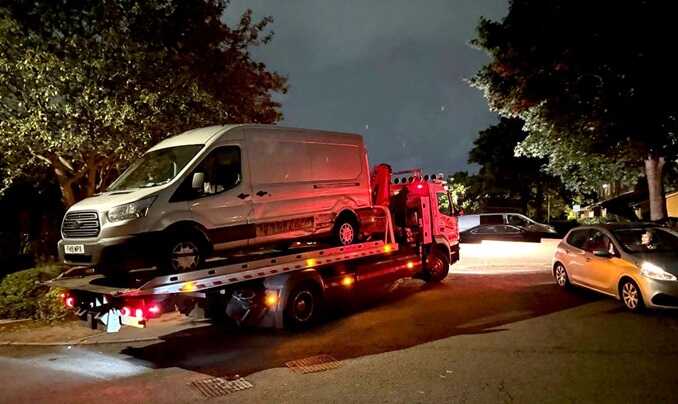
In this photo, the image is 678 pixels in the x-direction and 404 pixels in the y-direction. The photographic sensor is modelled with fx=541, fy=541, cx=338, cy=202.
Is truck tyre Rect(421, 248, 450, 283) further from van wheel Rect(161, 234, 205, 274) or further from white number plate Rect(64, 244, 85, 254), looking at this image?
white number plate Rect(64, 244, 85, 254)

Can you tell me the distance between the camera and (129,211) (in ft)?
22.3

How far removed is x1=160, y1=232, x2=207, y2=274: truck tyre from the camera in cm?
699

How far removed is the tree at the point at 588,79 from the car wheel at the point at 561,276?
5313 millimetres

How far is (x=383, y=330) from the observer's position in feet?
26.9

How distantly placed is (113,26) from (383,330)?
27.2 ft

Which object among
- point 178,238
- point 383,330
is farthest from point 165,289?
point 383,330

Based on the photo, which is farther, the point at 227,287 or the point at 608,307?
the point at 608,307

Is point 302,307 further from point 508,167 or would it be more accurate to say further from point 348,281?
point 508,167

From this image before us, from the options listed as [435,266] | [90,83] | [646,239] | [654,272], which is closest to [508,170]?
[435,266]

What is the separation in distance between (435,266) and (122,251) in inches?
314

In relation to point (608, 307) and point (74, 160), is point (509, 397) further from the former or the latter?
point (74, 160)

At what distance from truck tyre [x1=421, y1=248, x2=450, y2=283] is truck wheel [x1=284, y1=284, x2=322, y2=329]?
4296 millimetres

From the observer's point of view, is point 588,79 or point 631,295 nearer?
point 631,295

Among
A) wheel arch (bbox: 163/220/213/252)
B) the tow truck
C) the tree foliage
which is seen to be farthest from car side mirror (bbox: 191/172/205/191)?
the tree foliage
